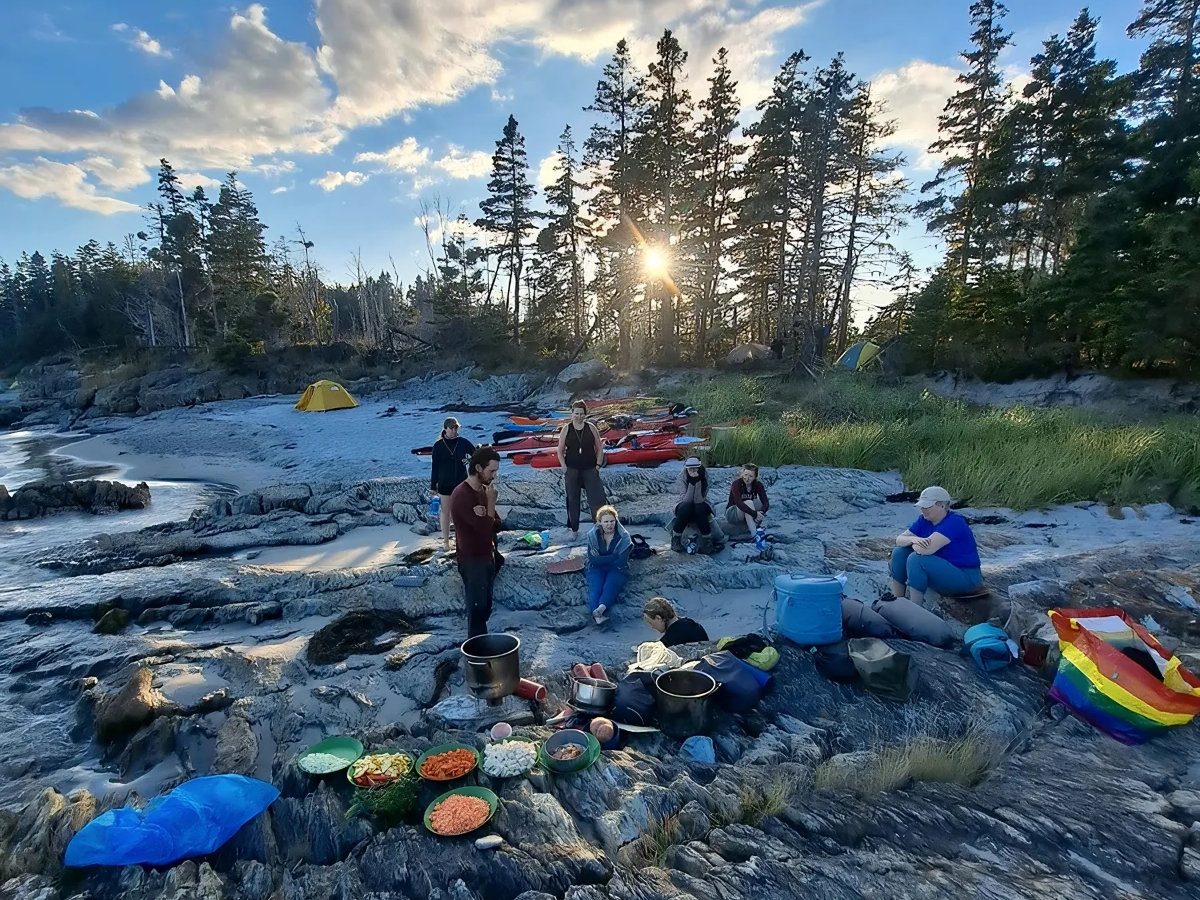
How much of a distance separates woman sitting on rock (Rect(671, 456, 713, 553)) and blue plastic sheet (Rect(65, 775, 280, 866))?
452cm

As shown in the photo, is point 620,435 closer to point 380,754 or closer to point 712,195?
point 380,754

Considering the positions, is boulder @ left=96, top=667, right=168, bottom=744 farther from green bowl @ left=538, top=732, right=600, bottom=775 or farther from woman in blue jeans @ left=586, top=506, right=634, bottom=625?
woman in blue jeans @ left=586, top=506, right=634, bottom=625

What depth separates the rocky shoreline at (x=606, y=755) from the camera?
251 cm

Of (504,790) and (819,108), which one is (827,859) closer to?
(504,790)

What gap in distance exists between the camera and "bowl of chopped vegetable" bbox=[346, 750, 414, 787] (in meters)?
3.04

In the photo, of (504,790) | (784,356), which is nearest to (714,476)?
(504,790)

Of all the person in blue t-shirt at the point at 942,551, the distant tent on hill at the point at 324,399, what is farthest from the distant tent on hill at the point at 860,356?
the distant tent on hill at the point at 324,399

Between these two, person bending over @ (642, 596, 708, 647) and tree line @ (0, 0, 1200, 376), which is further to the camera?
tree line @ (0, 0, 1200, 376)

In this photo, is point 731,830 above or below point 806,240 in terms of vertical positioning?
below

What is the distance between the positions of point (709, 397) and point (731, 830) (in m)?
13.5

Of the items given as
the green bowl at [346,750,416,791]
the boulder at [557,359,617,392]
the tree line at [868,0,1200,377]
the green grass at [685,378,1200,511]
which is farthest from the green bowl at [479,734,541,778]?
the boulder at [557,359,617,392]

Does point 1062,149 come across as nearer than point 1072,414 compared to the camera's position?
No

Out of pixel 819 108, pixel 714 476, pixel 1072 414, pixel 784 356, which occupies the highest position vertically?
pixel 819 108

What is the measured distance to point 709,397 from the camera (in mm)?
15633
